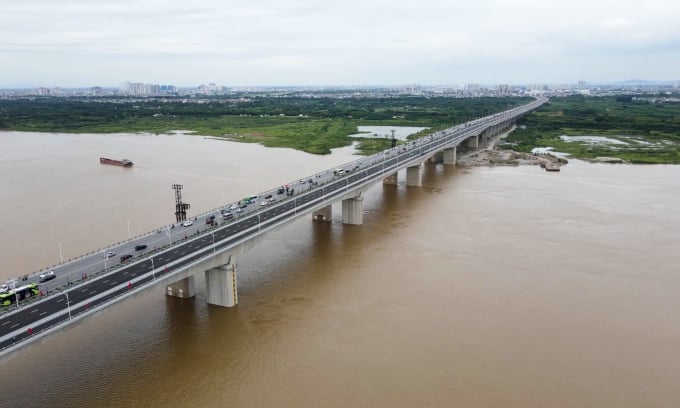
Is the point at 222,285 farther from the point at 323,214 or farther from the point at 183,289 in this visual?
the point at 323,214

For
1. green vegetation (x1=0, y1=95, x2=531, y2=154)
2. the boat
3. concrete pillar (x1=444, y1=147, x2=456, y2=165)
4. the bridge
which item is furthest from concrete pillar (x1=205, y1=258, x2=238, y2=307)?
green vegetation (x1=0, y1=95, x2=531, y2=154)

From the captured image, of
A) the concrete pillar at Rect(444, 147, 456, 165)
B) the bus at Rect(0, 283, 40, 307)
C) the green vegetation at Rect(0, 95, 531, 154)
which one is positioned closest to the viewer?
the bus at Rect(0, 283, 40, 307)

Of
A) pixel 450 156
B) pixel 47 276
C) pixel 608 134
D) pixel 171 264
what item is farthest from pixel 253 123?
pixel 47 276

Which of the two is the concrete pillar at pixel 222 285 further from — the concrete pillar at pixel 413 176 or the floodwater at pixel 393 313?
the concrete pillar at pixel 413 176

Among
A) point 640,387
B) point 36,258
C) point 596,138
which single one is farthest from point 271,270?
point 596,138

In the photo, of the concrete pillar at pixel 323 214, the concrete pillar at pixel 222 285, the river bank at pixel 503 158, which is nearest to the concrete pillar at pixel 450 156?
the river bank at pixel 503 158

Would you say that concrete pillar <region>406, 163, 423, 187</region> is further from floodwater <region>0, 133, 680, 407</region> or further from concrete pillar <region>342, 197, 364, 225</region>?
concrete pillar <region>342, 197, 364, 225</region>
